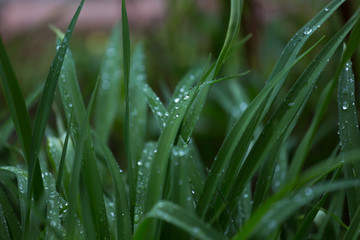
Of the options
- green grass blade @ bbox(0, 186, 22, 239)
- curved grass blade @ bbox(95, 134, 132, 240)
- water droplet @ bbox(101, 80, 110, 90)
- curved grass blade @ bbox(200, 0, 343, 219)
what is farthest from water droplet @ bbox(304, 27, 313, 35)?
water droplet @ bbox(101, 80, 110, 90)

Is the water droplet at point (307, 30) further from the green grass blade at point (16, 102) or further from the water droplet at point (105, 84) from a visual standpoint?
the water droplet at point (105, 84)

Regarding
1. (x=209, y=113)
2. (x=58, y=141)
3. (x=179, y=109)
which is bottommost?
(x=209, y=113)

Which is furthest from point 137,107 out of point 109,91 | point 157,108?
point 157,108

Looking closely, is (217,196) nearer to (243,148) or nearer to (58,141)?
(243,148)

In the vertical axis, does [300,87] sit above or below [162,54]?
above

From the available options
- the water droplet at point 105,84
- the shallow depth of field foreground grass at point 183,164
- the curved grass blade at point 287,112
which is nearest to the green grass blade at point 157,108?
the shallow depth of field foreground grass at point 183,164

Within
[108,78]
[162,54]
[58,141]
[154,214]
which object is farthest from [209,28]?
[154,214]
